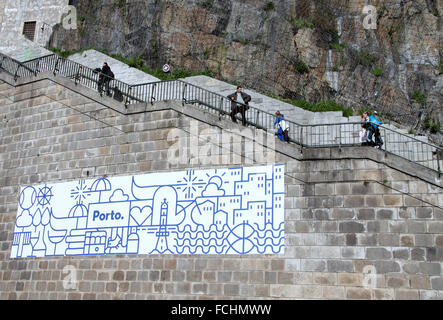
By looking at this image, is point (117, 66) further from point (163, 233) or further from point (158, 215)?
point (163, 233)

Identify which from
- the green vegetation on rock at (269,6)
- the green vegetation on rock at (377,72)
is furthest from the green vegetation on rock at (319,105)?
the green vegetation on rock at (269,6)

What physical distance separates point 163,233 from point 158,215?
523 mm

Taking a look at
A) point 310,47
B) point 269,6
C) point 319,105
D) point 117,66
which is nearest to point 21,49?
point 117,66

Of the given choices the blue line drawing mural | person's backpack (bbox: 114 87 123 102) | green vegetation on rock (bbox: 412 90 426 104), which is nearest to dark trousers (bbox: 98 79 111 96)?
person's backpack (bbox: 114 87 123 102)

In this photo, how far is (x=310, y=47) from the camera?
2116 cm

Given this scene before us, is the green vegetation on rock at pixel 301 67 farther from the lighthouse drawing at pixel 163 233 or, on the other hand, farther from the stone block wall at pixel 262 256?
the lighthouse drawing at pixel 163 233

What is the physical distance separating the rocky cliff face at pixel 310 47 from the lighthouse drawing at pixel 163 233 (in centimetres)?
861

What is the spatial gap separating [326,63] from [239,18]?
4315 mm

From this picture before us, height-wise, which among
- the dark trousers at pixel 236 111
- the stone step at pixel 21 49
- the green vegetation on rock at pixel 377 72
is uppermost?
the stone step at pixel 21 49

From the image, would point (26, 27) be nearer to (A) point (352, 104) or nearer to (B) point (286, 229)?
(A) point (352, 104)

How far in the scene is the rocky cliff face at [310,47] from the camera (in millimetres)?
19969

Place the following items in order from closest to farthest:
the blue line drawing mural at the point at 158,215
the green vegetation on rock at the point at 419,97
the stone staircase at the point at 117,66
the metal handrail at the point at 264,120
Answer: the blue line drawing mural at the point at 158,215, the metal handrail at the point at 264,120, the green vegetation on rock at the point at 419,97, the stone staircase at the point at 117,66

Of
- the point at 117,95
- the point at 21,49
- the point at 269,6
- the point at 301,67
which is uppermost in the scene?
the point at 269,6

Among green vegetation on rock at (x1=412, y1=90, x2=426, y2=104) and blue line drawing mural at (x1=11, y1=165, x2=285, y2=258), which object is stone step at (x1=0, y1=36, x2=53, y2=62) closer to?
blue line drawing mural at (x1=11, y1=165, x2=285, y2=258)
